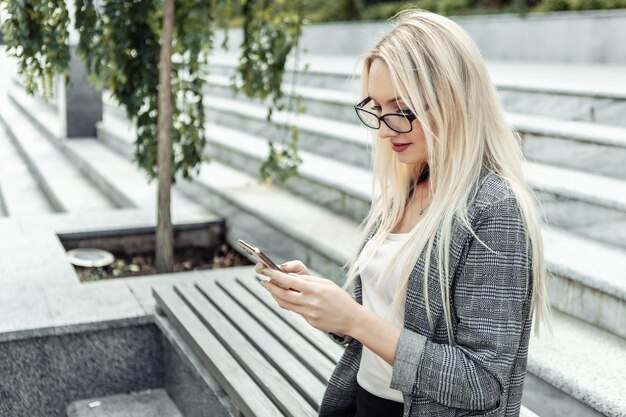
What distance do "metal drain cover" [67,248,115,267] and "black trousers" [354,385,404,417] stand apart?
281 cm

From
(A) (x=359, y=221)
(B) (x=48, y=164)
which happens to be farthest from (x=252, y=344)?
(B) (x=48, y=164)

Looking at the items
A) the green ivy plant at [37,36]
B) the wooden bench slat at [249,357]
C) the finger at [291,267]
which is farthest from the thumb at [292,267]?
the green ivy plant at [37,36]

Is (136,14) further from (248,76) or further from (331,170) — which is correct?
(331,170)

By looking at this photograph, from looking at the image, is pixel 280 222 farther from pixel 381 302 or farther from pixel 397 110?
pixel 397 110

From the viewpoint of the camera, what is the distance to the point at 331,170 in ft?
17.0

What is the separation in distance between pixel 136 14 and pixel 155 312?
174cm

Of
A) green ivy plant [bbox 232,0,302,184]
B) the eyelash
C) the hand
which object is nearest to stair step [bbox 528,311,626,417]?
the hand

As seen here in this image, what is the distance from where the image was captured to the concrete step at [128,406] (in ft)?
10.8

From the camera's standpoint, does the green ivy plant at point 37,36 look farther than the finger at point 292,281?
Yes

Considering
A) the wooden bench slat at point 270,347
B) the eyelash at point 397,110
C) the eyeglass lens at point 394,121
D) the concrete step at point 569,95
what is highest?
the eyelash at point 397,110

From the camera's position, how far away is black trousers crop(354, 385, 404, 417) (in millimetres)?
1755

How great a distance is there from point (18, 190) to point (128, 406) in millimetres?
5101

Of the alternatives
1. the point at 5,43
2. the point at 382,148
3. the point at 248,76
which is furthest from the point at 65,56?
the point at 382,148

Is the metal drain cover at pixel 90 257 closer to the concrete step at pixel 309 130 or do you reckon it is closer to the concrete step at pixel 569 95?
the concrete step at pixel 309 130
